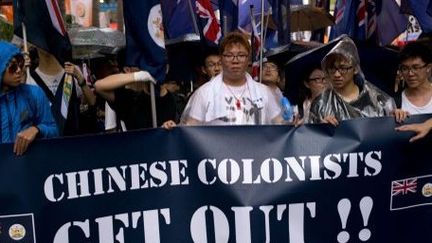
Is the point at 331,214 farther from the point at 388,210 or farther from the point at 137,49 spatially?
the point at 137,49

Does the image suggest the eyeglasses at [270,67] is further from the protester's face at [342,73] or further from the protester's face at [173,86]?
the protester's face at [342,73]

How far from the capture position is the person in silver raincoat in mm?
4105

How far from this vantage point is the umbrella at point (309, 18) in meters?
10.0

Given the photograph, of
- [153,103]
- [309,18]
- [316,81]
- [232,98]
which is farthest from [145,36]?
[309,18]

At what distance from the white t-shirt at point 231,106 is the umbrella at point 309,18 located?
18.9 ft

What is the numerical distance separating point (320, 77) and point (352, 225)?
162 centimetres

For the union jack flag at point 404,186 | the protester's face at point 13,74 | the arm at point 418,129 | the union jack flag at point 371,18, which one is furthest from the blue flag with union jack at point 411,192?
the union jack flag at point 371,18

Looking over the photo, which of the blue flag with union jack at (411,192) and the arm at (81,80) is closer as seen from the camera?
the blue flag with union jack at (411,192)

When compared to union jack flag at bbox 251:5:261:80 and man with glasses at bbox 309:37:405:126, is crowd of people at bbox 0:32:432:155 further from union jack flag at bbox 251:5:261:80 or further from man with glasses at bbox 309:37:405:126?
union jack flag at bbox 251:5:261:80

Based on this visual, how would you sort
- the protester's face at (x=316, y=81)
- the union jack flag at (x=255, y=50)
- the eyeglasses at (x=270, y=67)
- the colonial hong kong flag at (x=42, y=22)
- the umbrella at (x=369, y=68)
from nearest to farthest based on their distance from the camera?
1. the colonial hong kong flag at (x=42, y=22)
2. the umbrella at (x=369, y=68)
3. the protester's face at (x=316, y=81)
4. the union jack flag at (x=255, y=50)
5. the eyeglasses at (x=270, y=67)

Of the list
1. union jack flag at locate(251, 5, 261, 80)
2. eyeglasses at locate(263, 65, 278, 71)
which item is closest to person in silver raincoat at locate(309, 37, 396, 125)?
union jack flag at locate(251, 5, 261, 80)

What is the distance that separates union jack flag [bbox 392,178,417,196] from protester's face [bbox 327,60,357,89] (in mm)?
704

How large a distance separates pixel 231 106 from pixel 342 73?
2.52ft

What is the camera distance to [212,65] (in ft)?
21.6
